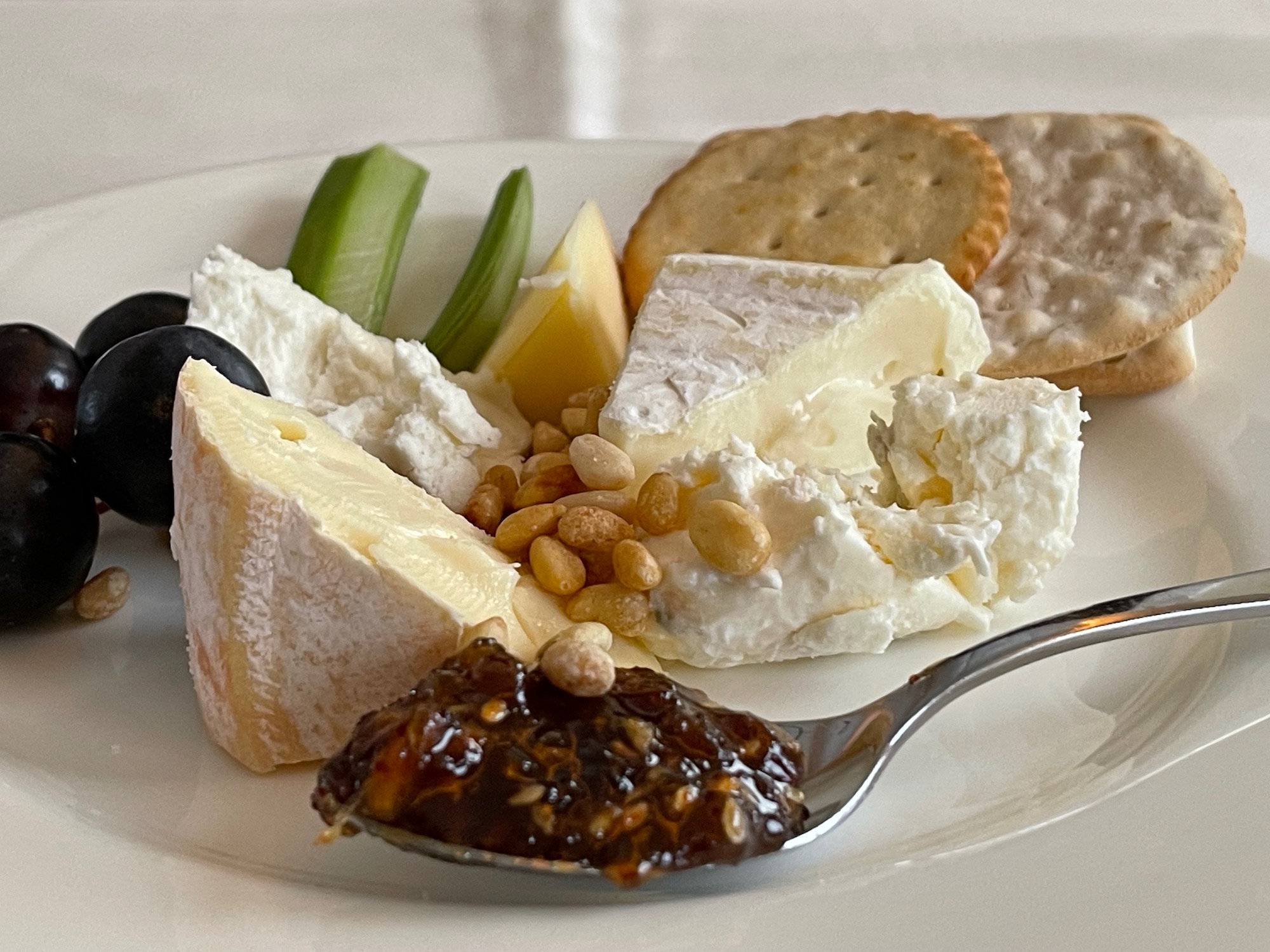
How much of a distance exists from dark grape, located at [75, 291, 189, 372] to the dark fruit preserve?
1.10 meters

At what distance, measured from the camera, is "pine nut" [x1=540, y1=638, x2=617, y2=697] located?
4.36ft

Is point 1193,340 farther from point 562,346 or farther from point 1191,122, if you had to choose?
point 1191,122

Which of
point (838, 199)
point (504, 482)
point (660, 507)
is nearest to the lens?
point (660, 507)

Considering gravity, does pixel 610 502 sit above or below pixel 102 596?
above

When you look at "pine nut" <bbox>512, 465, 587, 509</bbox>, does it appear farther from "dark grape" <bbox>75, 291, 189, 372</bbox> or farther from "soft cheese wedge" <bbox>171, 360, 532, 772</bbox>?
"dark grape" <bbox>75, 291, 189, 372</bbox>

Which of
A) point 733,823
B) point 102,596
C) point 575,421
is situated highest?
point 733,823

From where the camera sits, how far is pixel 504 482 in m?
1.91

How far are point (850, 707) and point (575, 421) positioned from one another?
2.19 ft

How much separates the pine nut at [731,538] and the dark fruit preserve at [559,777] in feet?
0.91

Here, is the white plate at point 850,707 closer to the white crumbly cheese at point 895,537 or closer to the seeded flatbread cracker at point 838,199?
the white crumbly cheese at point 895,537

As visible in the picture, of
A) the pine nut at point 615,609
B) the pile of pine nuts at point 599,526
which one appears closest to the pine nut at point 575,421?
the pile of pine nuts at point 599,526

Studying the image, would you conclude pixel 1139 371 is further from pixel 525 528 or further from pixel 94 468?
pixel 94 468

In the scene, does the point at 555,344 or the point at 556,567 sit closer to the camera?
the point at 556,567

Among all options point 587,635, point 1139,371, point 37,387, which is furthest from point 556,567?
point 1139,371
